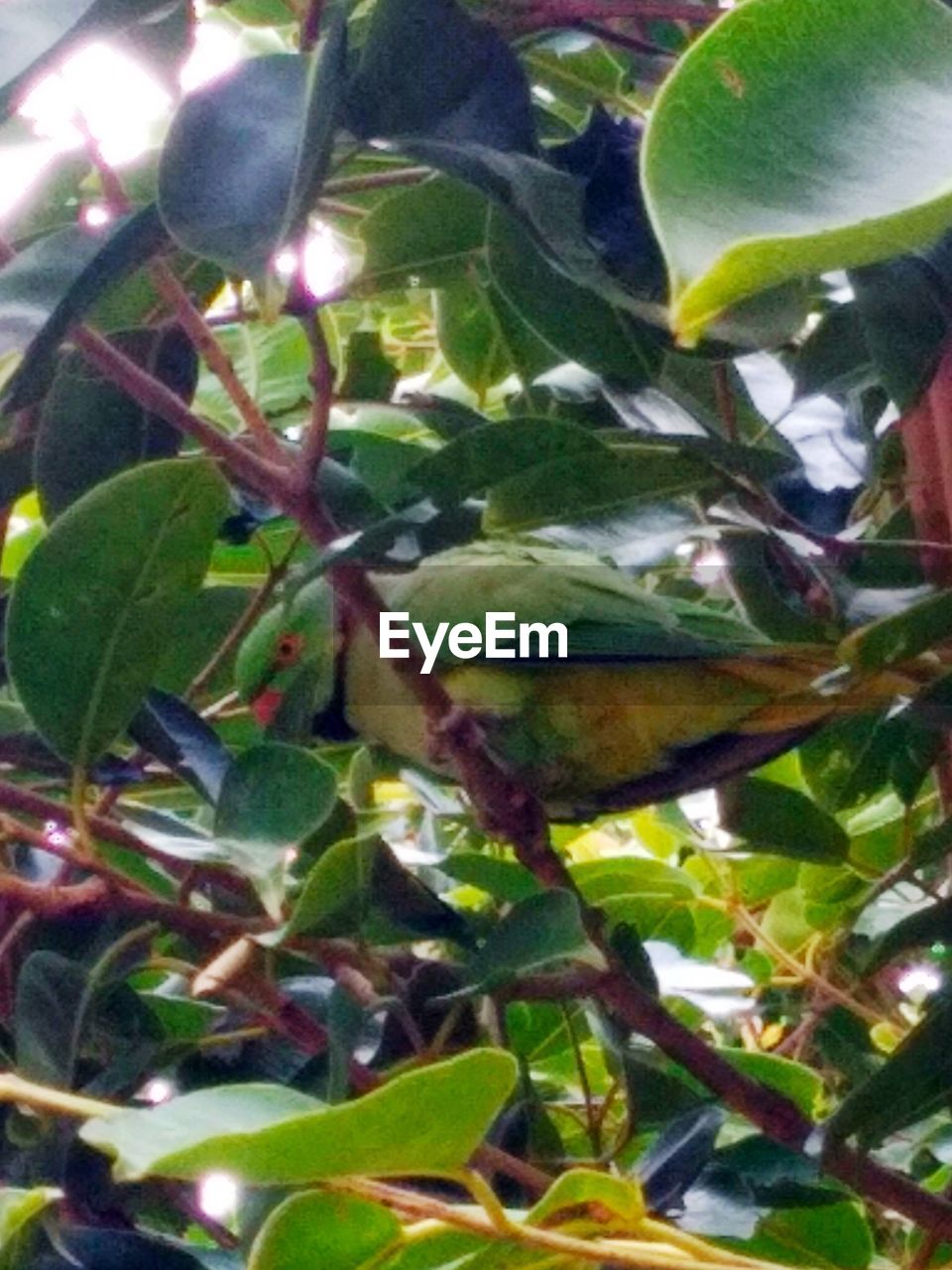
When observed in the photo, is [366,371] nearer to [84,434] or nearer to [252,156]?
[84,434]

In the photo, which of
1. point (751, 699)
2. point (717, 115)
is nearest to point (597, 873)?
point (751, 699)

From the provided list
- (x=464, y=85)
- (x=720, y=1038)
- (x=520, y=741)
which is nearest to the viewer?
Result: (x=464, y=85)

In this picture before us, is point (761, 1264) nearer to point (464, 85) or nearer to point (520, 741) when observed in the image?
point (464, 85)

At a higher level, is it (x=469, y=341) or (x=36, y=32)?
(x=36, y=32)

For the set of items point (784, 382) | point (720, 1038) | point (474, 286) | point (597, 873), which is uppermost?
point (474, 286)

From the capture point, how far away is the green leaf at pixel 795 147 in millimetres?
311

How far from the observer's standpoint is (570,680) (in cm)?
124

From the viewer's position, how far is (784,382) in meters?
0.91

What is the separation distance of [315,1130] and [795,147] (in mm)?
248

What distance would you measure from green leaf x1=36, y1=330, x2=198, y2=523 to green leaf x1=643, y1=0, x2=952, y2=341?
448 mm

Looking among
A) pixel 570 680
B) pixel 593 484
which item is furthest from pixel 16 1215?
pixel 570 680

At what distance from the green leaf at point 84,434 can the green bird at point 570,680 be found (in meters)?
0.20

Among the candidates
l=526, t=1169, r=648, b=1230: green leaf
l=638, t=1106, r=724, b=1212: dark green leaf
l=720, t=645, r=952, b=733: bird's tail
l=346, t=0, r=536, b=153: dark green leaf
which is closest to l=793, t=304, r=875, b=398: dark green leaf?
l=720, t=645, r=952, b=733: bird's tail

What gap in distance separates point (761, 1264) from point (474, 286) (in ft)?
1.75
